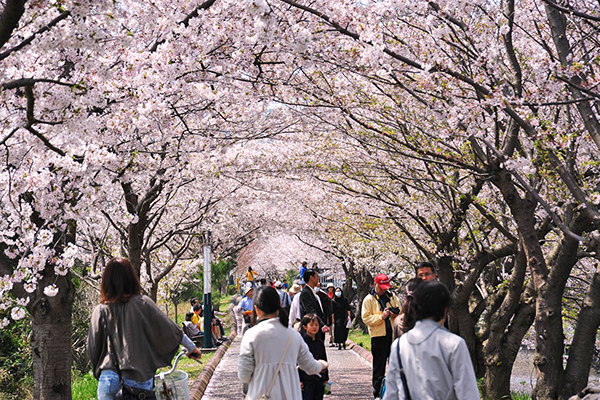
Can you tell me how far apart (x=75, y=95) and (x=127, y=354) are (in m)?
2.20

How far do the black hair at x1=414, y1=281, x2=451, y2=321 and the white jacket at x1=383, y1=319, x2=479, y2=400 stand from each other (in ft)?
0.15

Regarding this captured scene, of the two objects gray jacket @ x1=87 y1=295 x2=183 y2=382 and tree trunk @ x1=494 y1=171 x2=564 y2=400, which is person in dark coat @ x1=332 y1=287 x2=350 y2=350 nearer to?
tree trunk @ x1=494 y1=171 x2=564 y2=400

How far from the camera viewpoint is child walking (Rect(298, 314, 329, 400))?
7.30 metres

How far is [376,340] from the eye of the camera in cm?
912

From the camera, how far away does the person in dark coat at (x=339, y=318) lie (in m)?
18.5

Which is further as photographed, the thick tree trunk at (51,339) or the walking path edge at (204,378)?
the walking path edge at (204,378)

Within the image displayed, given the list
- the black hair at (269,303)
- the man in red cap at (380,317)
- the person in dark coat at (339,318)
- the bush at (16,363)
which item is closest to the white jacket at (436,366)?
the black hair at (269,303)

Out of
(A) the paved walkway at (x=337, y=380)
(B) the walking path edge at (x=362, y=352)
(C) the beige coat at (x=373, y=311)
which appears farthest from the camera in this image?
(B) the walking path edge at (x=362, y=352)

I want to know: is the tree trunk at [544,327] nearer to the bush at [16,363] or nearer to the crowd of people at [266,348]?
the crowd of people at [266,348]

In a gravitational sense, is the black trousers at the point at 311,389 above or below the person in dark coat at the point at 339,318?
below

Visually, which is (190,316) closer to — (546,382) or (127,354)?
(546,382)

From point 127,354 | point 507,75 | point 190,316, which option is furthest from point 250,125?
point 190,316

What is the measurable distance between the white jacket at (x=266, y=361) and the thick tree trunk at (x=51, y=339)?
3264 millimetres

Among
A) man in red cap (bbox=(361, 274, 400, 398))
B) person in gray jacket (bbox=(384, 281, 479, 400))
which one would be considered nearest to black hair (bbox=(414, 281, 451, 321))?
person in gray jacket (bbox=(384, 281, 479, 400))
